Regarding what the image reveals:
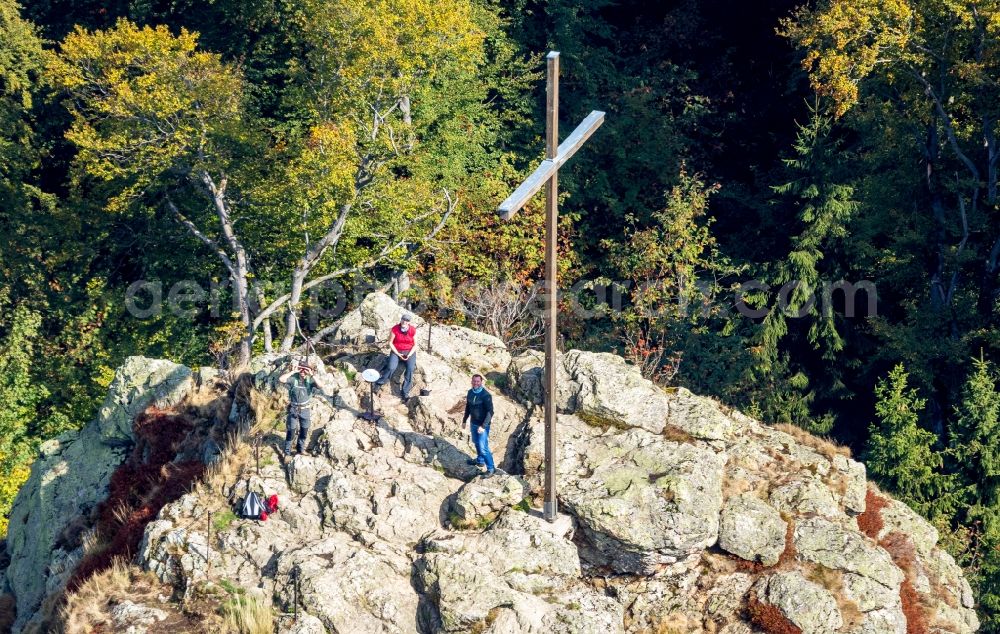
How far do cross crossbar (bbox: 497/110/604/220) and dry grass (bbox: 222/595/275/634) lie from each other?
6544 mm

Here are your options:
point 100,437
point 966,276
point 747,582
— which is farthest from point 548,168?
point 966,276

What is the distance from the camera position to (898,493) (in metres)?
30.3

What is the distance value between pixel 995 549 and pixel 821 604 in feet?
44.7

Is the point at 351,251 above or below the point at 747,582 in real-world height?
above

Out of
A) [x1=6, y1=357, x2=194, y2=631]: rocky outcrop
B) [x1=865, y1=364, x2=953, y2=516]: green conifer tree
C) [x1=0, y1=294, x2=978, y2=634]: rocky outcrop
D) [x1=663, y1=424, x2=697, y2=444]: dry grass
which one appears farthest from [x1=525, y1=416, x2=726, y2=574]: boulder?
[x1=865, y1=364, x2=953, y2=516]: green conifer tree

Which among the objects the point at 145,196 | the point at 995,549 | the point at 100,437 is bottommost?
the point at 995,549

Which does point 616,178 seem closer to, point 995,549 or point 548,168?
point 995,549

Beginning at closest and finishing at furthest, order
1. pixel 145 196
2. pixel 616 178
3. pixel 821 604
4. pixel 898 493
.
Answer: pixel 821 604 → pixel 898 493 → pixel 145 196 → pixel 616 178

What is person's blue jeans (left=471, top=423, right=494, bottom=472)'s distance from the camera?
1783cm

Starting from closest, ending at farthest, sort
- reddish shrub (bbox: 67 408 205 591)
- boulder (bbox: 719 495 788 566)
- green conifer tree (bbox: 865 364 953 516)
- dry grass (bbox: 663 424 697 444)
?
boulder (bbox: 719 495 788 566) < reddish shrub (bbox: 67 408 205 591) < dry grass (bbox: 663 424 697 444) < green conifer tree (bbox: 865 364 953 516)

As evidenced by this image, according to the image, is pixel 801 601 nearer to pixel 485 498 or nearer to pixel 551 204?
pixel 485 498

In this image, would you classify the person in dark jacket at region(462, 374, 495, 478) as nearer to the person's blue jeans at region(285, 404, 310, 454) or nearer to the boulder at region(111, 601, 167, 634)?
the person's blue jeans at region(285, 404, 310, 454)

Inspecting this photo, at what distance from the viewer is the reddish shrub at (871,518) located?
19906 mm

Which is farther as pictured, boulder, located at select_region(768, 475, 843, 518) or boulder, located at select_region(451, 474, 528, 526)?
boulder, located at select_region(768, 475, 843, 518)
